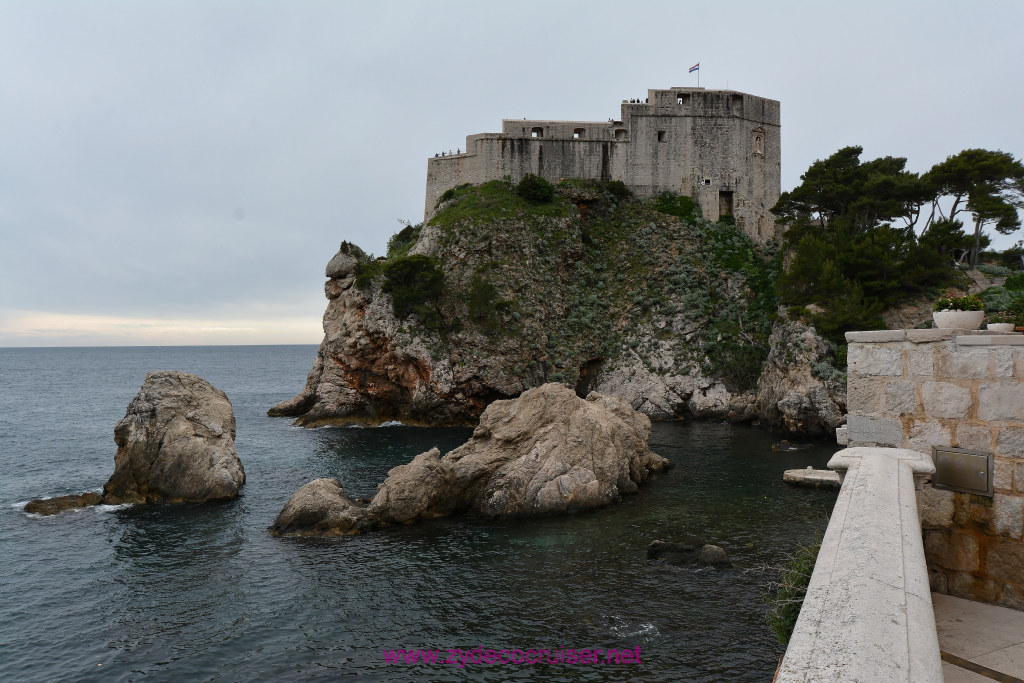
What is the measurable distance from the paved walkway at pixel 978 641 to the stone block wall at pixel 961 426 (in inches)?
13.4

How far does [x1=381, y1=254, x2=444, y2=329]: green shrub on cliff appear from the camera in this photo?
47344 mm

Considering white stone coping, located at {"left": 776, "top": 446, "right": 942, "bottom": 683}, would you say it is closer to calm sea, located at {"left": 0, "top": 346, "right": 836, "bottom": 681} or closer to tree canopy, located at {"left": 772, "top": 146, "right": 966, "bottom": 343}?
calm sea, located at {"left": 0, "top": 346, "right": 836, "bottom": 681}

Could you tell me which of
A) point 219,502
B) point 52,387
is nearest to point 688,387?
point 219,502

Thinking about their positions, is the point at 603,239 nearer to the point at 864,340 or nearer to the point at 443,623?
the point at 443,623

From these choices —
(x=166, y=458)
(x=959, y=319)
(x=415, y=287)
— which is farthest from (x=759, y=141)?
(x=959, y=319)

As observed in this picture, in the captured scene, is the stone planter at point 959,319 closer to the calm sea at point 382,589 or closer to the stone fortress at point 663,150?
the calm sea at point 382,589

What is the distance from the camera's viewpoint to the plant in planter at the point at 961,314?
6.84m

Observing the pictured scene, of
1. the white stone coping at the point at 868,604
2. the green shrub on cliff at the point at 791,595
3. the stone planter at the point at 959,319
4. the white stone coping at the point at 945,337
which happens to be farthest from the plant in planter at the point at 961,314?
the white stone coping at the point at 868,604

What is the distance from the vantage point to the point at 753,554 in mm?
19359

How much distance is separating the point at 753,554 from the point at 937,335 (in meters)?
14.6

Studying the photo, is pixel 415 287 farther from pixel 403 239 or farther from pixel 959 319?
pixel 959 319

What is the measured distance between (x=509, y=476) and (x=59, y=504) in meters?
19.4

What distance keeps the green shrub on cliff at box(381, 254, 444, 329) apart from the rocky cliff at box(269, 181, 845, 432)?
11cm

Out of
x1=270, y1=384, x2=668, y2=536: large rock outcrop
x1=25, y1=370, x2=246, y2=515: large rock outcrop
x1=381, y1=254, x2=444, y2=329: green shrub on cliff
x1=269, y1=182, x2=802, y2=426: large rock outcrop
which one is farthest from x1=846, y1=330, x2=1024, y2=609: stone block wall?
x1=381, y1=254, x2=444, y2=329: green shrub on cliff
